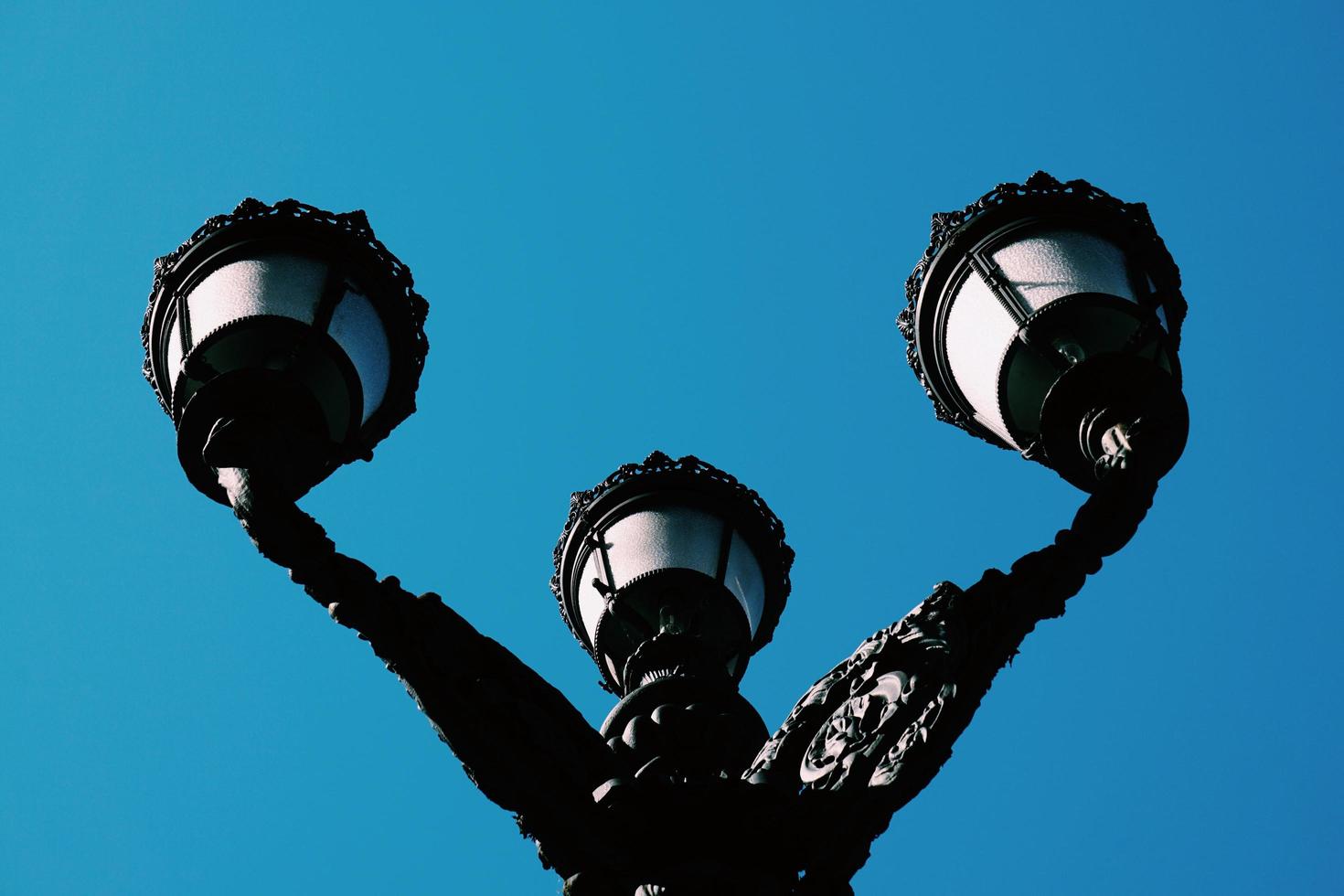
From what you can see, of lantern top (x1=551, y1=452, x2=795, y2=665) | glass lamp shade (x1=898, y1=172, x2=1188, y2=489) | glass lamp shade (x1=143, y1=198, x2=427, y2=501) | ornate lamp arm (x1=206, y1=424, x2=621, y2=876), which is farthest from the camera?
lantern top (x1=551, y1=452, x2=795, y2=665)

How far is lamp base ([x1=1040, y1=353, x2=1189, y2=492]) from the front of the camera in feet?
12.2

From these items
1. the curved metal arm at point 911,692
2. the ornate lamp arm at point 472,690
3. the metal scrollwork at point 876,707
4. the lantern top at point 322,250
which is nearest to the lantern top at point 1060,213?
the curved metal arm at point 911,692

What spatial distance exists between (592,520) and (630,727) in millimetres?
1197

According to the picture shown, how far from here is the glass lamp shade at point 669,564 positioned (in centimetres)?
453

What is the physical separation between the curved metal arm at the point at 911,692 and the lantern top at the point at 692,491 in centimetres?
123

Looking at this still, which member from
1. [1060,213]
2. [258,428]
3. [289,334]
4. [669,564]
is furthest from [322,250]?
[1060,213]

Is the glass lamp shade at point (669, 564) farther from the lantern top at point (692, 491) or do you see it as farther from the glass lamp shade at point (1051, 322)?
the glass lamp shade at point (1051, 322)

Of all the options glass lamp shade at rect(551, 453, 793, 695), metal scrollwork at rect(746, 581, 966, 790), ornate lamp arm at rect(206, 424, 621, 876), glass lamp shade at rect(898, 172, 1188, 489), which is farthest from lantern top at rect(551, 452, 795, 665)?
ornate lamp arm at rect(206, 424, 621, 876)

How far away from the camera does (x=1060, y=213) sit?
4.30 m

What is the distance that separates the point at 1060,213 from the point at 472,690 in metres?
2.14

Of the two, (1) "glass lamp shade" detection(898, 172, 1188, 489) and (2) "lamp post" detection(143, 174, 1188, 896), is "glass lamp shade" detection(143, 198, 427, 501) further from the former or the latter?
(1) "glass lamp shade" detection(898, 172, 1188, 489)

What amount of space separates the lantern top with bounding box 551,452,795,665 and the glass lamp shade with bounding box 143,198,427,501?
825 mm

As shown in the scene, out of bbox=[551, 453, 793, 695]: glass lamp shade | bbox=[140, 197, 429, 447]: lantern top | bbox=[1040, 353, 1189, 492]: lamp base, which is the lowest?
bbox=[1040, 353, 1189, 492]: lamp base

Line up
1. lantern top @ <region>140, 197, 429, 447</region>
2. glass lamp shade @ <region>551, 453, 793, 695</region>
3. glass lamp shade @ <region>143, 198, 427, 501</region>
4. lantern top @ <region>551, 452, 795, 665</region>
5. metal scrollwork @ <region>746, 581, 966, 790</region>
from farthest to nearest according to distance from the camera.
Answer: lantern top @ <region>551, 452, 795, 665</region> < glass lamp shade @ <region>551, 453, 793, 695</region> < lantern top @ <region>140, 197, 429, 447</region> < glass lamp shade @ <region>143, 198, 427, 501</region> < metal scrollwork @ <region>746, 581, 966, 790</region>
